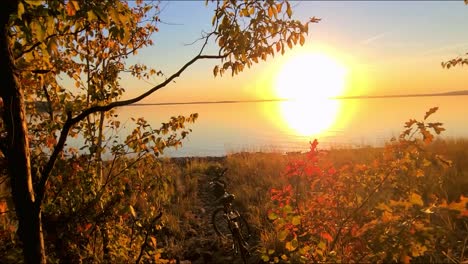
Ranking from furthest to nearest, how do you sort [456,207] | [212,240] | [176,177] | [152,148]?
[176,177] → [212,240] → [152,148] → [456,207]

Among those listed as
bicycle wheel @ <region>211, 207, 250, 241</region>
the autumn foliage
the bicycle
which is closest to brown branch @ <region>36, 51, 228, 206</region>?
the autumn foliage

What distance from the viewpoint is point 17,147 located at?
2434mm

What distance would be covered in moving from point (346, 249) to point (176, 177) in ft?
27.3

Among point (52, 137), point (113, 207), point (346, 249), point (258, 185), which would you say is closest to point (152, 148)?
point (113, 207)

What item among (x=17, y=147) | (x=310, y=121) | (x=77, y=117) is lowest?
(x=17, y=147)

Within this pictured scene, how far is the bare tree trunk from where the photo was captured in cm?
239

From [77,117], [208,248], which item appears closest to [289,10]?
[77,117]

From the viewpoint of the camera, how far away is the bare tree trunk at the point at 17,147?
239 cm

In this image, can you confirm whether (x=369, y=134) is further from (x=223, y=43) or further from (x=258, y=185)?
(x=223, y=43)

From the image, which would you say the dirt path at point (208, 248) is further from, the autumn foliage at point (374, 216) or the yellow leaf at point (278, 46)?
the yellow leaf at point (278, 46)

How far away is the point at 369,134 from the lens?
35000 millimetres

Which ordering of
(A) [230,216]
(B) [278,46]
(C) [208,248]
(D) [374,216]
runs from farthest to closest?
(C) [208,248] → (A) [230,216] → (D) [374,216] → (B) [278,46]

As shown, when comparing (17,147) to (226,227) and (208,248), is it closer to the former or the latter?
(208,248)

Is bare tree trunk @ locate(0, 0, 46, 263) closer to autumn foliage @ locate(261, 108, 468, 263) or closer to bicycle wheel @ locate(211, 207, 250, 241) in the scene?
autumn foliage @ locate(261, 108, 468, 263)
